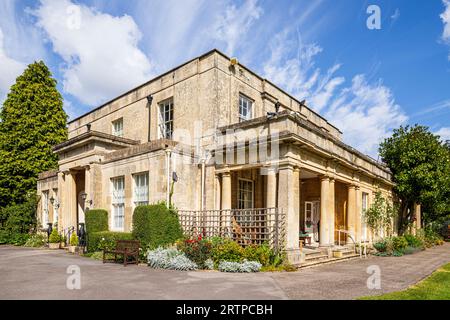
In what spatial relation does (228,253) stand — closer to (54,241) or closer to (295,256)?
(295,256)

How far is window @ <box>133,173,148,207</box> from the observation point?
14.2 meters

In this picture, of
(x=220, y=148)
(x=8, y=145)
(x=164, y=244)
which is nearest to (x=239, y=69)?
(x=220, y=148)

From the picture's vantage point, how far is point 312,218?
19469 millimetres

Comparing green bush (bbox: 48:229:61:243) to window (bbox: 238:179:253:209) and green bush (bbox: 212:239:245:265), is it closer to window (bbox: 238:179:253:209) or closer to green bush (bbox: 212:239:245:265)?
window (bbox: 238:179:253:209)

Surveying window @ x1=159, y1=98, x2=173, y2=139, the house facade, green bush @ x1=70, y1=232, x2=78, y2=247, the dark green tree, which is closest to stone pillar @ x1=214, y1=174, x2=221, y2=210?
the house facade

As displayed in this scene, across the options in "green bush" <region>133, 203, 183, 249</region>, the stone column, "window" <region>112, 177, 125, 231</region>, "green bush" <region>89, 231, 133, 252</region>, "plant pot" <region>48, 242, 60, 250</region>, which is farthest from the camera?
"plant pot" <region>48, 242, 60, 250</region>

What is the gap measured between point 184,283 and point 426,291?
17.9 feet

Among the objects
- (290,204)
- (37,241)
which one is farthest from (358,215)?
(37,241)

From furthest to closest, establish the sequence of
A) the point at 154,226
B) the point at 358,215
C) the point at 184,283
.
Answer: the point at 358,215 → the point at 154,226 → the point at 184,283

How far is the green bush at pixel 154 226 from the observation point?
1197 centimetres

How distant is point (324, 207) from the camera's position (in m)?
14.4

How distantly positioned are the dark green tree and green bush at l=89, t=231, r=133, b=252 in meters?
12.4

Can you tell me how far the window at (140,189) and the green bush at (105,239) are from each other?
157 cm
